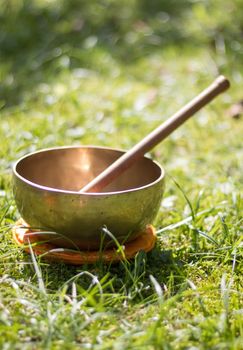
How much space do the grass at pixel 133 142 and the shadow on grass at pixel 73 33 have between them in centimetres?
1

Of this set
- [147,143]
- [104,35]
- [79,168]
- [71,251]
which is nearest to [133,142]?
[79,168]

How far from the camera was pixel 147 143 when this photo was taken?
2.17 m

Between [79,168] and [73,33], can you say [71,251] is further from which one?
[73,33]

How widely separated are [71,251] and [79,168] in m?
0.47

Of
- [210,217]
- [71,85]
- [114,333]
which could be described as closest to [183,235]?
[210,217]

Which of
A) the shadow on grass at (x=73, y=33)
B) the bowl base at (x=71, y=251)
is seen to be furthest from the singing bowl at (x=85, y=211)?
the shadow on grass at (x=73, y=33)

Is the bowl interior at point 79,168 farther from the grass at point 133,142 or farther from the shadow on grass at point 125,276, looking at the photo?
the shadow on grass at point 125,276

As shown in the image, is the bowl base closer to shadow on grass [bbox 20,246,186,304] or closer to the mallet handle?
shadow on grass [bbox 20,246,186,304]

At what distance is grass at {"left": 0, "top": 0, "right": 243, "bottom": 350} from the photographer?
1684 millimetres

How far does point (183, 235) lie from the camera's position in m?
2.36

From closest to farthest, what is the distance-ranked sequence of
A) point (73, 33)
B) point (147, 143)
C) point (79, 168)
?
point (147, 143) → point (79, 168) → point (73, 33)

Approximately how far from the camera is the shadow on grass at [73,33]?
14.4 ft

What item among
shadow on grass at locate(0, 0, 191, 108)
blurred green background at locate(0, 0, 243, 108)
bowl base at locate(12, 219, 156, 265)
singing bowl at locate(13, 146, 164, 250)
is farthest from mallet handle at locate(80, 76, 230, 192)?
shadow on grass at locate(0, 0, 191, 108)

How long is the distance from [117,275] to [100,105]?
6.52 feet
